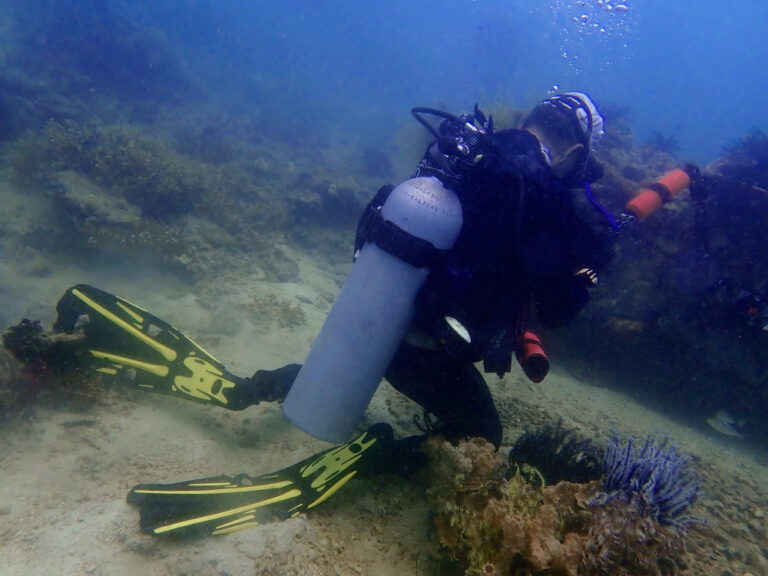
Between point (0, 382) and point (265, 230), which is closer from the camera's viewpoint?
point (0, 382)

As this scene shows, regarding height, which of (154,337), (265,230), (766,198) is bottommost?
(154,337)

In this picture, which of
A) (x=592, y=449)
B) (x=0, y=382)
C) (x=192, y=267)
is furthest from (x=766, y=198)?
(x=0, y=382)

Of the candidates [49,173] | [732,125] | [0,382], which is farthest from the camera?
[732,125]

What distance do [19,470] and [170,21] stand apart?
205 feet

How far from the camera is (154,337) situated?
3596mm

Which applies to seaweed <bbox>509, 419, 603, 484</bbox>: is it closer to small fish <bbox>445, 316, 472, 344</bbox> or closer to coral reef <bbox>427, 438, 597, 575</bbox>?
coral reef <bbox>427, 438, 597, 575</bbox>

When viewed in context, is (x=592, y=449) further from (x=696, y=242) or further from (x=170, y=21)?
(x=170, y=21)

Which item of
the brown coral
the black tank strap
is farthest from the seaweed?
the black tank strap

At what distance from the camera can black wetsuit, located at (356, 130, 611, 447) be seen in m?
2.78

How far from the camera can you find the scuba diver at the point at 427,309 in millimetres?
2768

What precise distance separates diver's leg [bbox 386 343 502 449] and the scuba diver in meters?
0.01

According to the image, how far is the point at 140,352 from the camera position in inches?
140

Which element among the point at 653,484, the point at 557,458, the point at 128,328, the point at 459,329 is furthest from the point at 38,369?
the point at 653,484

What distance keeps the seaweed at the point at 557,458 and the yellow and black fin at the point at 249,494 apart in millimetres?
1205
